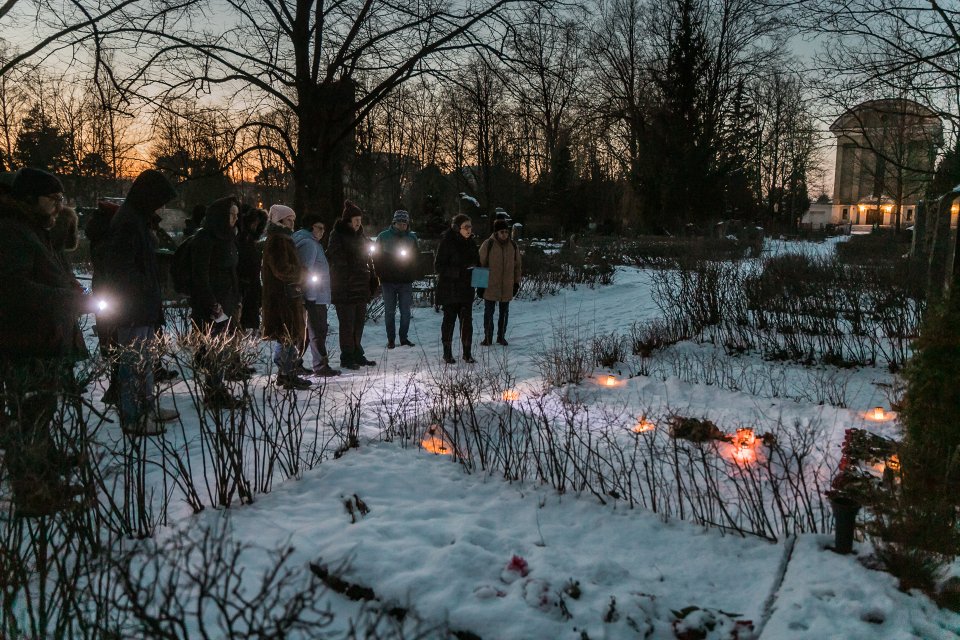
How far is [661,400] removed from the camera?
219 inches

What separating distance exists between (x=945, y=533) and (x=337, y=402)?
3.98 metres

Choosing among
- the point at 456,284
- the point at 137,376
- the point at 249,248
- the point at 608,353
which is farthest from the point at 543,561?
the point at 249,248

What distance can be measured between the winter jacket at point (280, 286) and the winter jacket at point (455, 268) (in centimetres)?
174

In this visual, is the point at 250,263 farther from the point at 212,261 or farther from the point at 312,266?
the point at 212,261

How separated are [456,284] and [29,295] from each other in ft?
14.4

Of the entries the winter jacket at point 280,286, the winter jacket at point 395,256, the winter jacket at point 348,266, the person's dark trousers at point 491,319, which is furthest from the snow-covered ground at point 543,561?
the person's dark trousers at point 491,319

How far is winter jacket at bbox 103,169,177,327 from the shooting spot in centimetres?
423

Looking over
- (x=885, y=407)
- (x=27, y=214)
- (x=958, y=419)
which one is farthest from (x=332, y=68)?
(x=958, y=419)

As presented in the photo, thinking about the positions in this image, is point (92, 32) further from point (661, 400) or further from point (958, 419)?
point (958, 419)

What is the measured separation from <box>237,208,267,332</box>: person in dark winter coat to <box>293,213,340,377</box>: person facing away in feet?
1.95

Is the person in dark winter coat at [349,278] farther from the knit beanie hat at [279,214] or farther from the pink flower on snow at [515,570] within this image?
the pink flower on snow at [515,570]

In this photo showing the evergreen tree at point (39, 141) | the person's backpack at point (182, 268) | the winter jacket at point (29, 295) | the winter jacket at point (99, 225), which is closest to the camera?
the winter jacket at point (29, 295)

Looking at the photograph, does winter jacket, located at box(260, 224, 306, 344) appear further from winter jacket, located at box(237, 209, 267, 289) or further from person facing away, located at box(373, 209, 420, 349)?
person facing away, located at box(373, 209, 420, 349)

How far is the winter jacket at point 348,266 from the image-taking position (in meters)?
6.74
